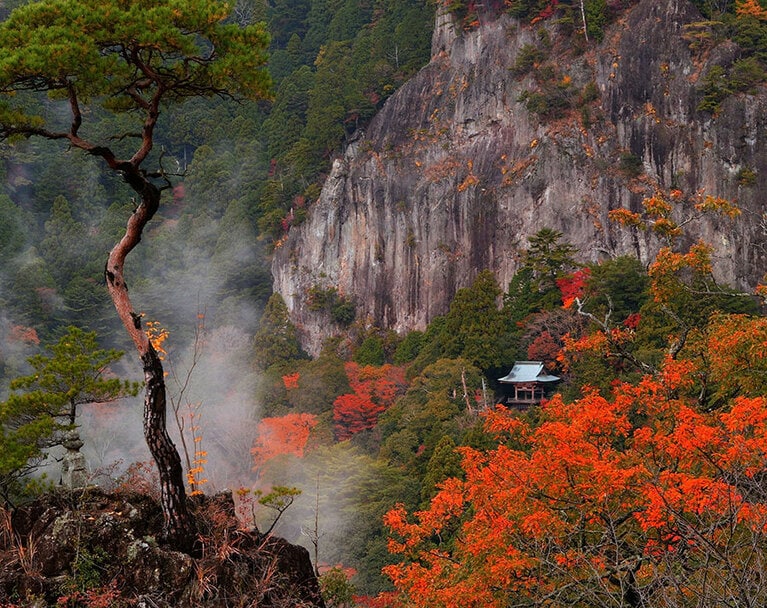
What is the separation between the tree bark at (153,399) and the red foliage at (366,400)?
27362mm

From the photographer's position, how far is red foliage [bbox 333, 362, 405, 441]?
36312 mm

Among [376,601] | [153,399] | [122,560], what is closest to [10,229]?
[376,601]

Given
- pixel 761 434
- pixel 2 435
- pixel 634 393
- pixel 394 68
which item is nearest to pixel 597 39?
pixel 394 68

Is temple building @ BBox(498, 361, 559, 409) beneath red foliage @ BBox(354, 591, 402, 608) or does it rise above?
above

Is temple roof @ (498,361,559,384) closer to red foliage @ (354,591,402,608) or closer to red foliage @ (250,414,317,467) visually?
red foliage @ (250,414,317,467)

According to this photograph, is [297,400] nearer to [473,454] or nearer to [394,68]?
[473,454]

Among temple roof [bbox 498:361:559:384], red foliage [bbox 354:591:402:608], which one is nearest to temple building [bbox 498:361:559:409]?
temple roof [bbox 498:361:559:384]

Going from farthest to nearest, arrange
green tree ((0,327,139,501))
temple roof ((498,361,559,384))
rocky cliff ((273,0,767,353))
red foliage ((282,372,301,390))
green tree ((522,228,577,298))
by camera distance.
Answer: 1. rocky cliff ((273,0,767,353))
2. red foliage ((282,372,301,390))
3. green tree ((522,228,577,298))
4. temple roof ((498,361,559,384))
5. green tree ((0,327,139,501))

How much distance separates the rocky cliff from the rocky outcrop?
1299 inches

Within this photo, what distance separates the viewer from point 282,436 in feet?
110

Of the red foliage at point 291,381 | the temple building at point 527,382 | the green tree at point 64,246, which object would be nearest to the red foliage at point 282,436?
the red foliage at point 291,381

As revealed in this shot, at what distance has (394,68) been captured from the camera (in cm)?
5819

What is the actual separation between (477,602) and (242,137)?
62039 millimetres

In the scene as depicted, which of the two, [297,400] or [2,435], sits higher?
→ [2,435]
